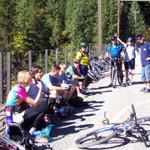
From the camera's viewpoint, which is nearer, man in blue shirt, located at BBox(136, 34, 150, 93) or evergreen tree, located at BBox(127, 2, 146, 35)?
man in blue shirt, located at BBox(136, 34, 150, 93)

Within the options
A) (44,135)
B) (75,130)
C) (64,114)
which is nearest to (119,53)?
(64,114)

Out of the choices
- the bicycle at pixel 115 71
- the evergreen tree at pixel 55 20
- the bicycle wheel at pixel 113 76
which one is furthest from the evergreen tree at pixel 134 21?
the bicycle wheel at pixel 113 76

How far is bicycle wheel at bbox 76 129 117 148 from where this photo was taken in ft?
34.9

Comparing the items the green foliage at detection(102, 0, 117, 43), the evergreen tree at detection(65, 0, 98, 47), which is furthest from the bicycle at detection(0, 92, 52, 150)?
the evergreen tree at detection(65, 0, 98, 47)

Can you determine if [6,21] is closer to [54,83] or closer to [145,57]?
[145,57]

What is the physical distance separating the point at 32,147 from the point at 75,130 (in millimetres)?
2193

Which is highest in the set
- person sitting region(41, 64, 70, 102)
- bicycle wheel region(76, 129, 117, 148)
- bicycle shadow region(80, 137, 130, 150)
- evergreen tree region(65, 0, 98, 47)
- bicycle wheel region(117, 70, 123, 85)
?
evergreen tree region(65, 0, 98, 47)

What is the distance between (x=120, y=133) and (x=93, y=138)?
51 cm

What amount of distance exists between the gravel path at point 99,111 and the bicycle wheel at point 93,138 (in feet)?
0.41

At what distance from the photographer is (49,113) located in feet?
44.7

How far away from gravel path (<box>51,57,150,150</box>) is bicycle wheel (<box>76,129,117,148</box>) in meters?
0.12

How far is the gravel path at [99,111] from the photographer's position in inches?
448

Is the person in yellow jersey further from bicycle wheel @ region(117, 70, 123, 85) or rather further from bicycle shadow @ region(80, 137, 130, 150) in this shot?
bicycle shadow @ region(80, 137, 130, 150)

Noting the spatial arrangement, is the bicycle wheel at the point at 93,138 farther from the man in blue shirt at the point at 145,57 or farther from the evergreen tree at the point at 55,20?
the evergreen tree at the point at 55,20
